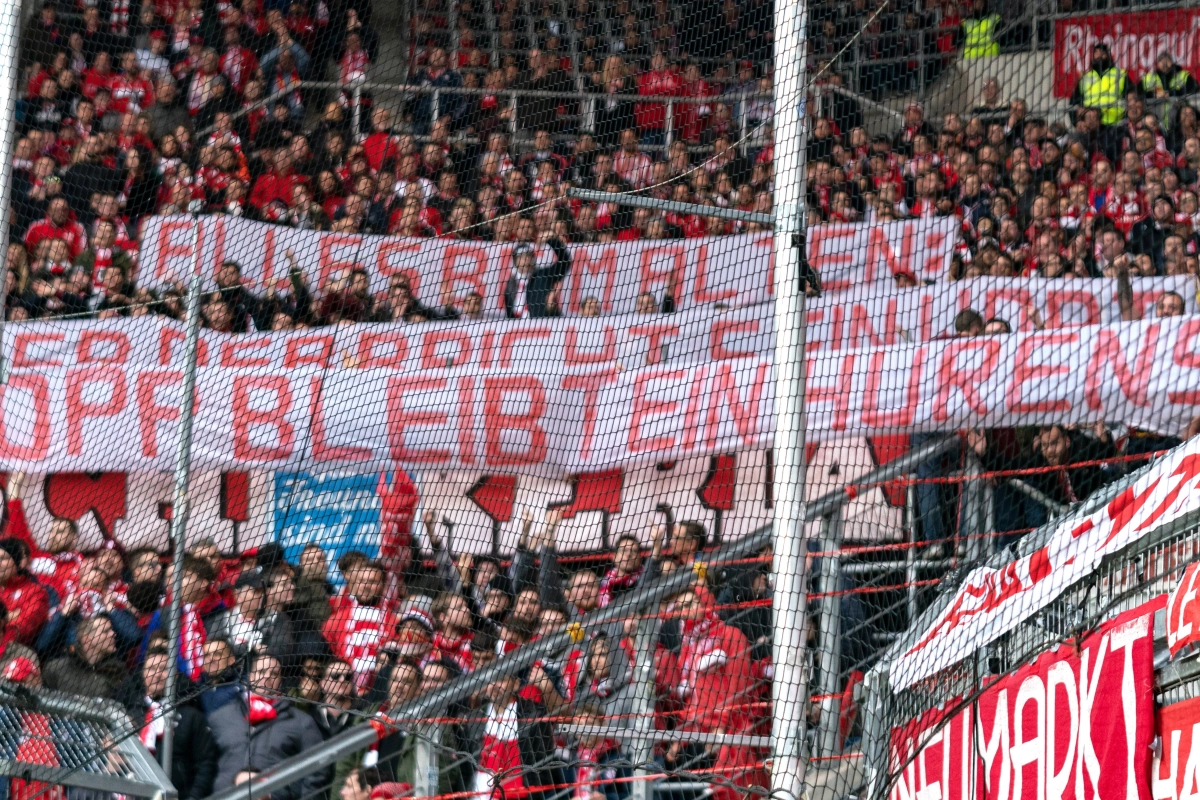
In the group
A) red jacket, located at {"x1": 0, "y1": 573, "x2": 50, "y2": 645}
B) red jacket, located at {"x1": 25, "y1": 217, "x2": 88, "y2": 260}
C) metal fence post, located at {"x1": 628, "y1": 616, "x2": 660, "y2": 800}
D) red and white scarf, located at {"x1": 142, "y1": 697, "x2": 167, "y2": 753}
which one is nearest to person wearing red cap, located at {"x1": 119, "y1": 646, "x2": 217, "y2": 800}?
red and white scarf, located at {"x1": 142, "y1": 697, "x2": 167, "y2": 753}

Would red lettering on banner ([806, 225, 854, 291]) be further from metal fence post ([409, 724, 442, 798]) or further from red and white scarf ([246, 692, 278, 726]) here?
red and white scarf ([246, 692, 278, 726])

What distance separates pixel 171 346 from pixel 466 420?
119 centimetres

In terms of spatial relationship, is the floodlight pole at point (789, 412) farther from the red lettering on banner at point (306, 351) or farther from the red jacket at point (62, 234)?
the red jacket at point (62, 234)

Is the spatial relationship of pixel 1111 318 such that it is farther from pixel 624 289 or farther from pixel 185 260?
pixel 185 260

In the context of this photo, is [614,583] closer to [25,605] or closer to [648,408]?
[648,408]

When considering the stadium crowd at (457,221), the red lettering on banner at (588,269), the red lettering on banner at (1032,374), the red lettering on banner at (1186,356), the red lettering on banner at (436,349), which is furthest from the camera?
the red lettering on banner at (588,269)

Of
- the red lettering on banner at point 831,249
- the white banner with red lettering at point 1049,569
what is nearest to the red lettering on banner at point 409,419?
the red lettering on banner at point 831,249

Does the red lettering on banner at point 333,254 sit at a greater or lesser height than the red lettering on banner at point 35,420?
greater

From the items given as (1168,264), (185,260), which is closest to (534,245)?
(185,260)

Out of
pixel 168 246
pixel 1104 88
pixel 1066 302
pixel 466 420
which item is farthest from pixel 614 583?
pixel 1104 88

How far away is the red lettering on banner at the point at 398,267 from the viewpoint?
19.8 ft

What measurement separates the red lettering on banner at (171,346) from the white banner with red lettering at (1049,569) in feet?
9.74

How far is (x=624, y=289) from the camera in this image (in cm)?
577

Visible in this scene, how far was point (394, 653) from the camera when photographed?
15.8ft
